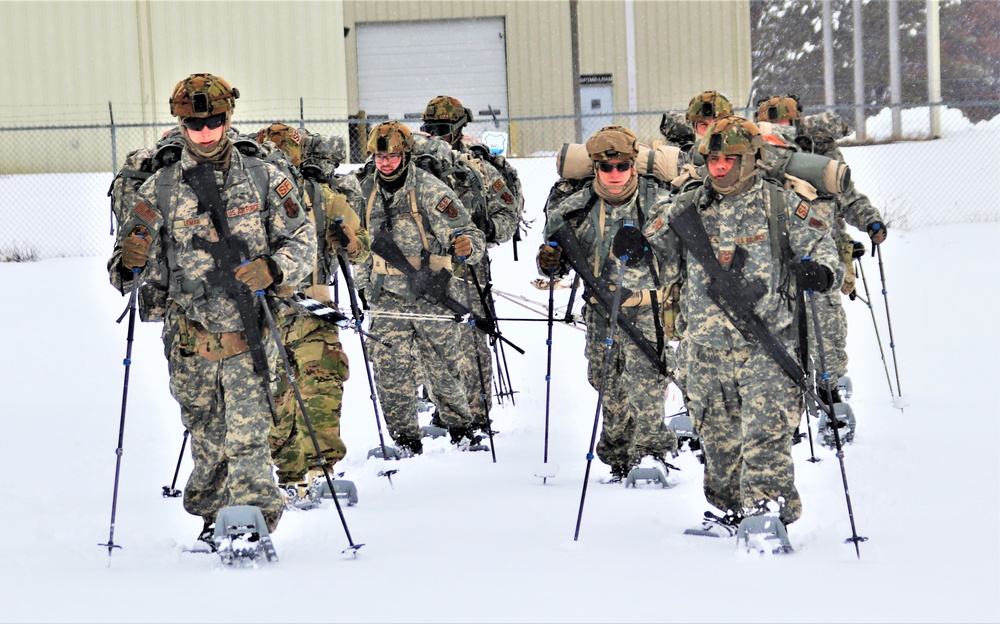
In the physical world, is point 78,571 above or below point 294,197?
below

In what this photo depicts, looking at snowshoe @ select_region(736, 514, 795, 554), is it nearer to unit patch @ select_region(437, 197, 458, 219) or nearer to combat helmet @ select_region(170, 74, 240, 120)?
combat helmet @ select_region(170, 74, 240, 120)

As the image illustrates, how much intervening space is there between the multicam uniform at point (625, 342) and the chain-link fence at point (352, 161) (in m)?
9.23

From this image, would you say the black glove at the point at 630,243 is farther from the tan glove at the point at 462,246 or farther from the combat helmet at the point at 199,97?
the tan glove at the point at 462,246

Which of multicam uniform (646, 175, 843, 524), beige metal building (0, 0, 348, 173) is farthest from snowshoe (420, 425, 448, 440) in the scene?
beige metal building (0, 0, 348, 173)

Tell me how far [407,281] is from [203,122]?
3.24m

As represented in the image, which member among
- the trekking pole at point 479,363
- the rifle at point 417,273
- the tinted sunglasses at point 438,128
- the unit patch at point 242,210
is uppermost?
the tinted sunglasses at point 438,128

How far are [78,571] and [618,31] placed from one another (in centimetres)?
2121

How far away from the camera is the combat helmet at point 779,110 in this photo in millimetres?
9828

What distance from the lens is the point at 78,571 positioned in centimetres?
604

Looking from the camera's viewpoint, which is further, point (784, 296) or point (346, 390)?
point (346, 390)

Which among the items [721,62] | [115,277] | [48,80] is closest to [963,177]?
[721,62]

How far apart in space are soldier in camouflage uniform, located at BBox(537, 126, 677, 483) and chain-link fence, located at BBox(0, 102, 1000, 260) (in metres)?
9.24

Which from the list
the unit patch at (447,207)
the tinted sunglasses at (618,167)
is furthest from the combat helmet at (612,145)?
the unit patch at (447,207)

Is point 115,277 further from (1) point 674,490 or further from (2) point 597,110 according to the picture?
(2) point 597,110
